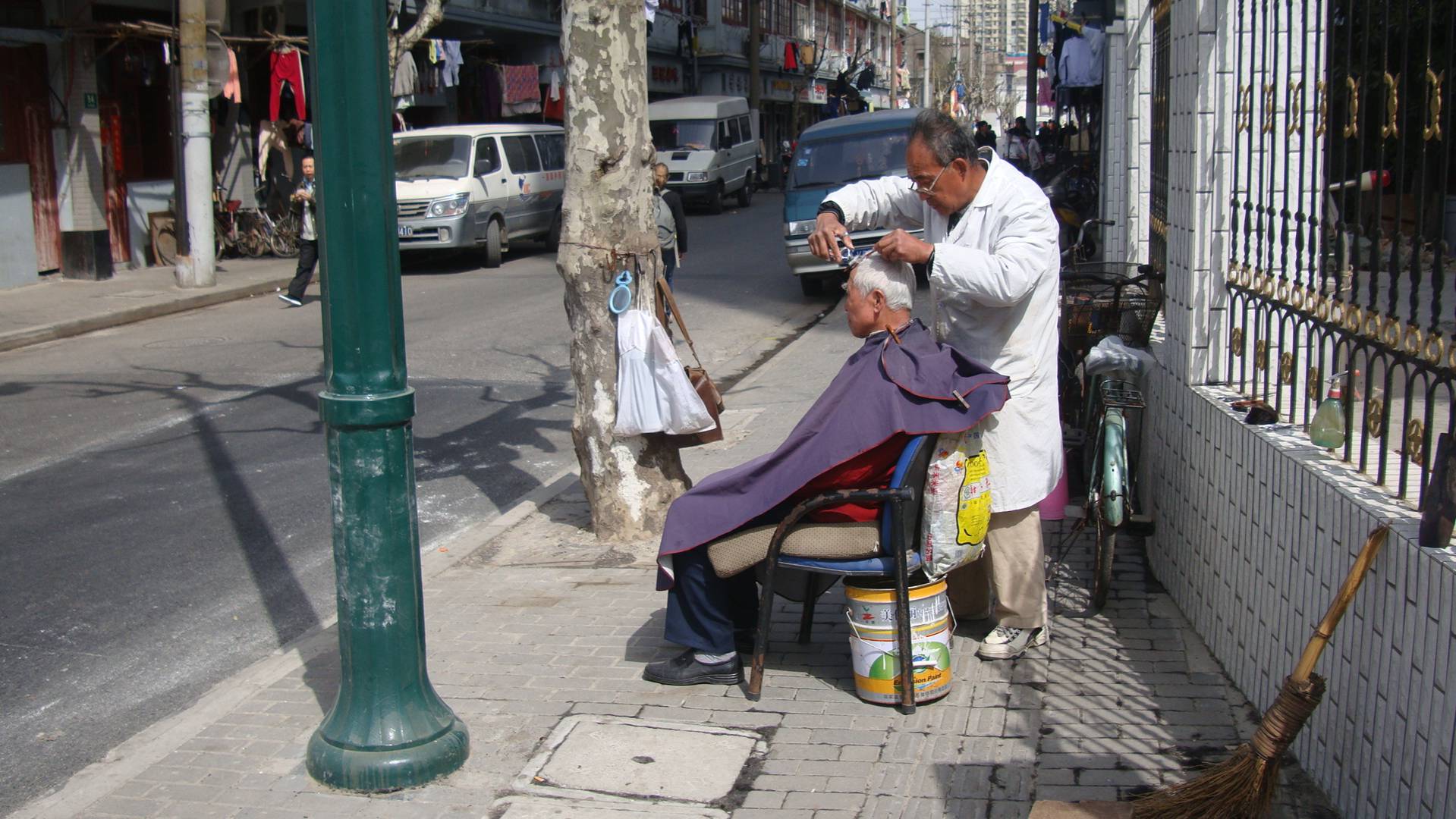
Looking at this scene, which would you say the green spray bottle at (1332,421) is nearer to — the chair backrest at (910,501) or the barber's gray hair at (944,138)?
the chair backrest at (910,501)

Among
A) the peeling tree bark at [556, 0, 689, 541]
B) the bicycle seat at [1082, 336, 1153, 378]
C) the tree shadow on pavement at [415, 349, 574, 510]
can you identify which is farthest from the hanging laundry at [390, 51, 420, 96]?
the bicycle seat at [1082, 336, 1153, 378]

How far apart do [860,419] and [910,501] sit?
30cm

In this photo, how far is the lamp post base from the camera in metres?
3.81

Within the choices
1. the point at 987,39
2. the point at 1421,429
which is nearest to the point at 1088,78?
the point at 1421,429

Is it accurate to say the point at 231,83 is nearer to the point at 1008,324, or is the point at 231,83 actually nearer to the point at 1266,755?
the point at 1008,324

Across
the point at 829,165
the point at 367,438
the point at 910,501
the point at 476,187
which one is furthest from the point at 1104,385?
the point at 476,187

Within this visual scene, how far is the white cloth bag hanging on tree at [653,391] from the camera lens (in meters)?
6.16

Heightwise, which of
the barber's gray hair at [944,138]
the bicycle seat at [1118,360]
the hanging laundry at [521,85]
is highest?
the hanging laundry at [521,85]

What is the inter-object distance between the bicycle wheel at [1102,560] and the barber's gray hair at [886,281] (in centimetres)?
135

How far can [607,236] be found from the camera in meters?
6.27

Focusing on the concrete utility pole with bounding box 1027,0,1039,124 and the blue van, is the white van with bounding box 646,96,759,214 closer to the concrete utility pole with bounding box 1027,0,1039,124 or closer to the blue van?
the concrete utility pole with bounding box 1027,0,1039,124

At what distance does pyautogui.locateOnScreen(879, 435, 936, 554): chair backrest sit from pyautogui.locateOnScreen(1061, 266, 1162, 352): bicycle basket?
2.13 meters

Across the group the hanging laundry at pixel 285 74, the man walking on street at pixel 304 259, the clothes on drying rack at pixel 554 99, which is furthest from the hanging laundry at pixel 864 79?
the man walking on street at pixel 304 259

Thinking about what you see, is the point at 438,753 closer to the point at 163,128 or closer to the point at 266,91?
the point at 163,128
